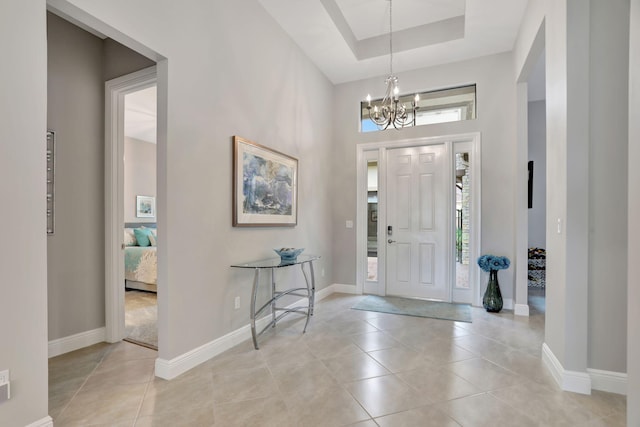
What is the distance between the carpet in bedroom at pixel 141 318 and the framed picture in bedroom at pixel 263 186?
4.60 feet

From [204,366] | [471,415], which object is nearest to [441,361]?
[471,415]

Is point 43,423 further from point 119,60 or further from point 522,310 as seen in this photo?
point 522,310

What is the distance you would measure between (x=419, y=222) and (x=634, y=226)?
3227 mm

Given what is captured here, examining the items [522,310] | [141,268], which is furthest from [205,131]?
[522,310]

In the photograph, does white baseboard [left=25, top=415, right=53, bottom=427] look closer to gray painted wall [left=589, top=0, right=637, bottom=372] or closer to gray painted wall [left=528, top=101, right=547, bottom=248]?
gray painted wall [left=589, top=0, right=637, bottom=372]

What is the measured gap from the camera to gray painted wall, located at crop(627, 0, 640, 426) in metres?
1.24

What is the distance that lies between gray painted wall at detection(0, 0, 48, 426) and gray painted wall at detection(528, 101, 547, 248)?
21.4 ft

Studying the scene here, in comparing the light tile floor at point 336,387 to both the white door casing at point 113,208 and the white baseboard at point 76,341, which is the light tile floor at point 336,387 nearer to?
the white baseboard at point 76,341

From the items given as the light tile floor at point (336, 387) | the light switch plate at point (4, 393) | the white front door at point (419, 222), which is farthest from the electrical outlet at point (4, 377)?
the white front door at point (419, 222)

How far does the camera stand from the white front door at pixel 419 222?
438 centimetres

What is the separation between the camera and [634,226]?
4.24 ft

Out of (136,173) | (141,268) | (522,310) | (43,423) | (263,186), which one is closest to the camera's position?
(43,423)

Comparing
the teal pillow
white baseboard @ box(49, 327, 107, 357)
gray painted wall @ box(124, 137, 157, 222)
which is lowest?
white baseboard @ box(49, 327, 107, 357)

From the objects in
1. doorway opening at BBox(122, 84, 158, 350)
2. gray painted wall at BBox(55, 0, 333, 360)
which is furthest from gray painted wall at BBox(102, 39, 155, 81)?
gray painted wall at BBox(55, 0, 333, 360)
